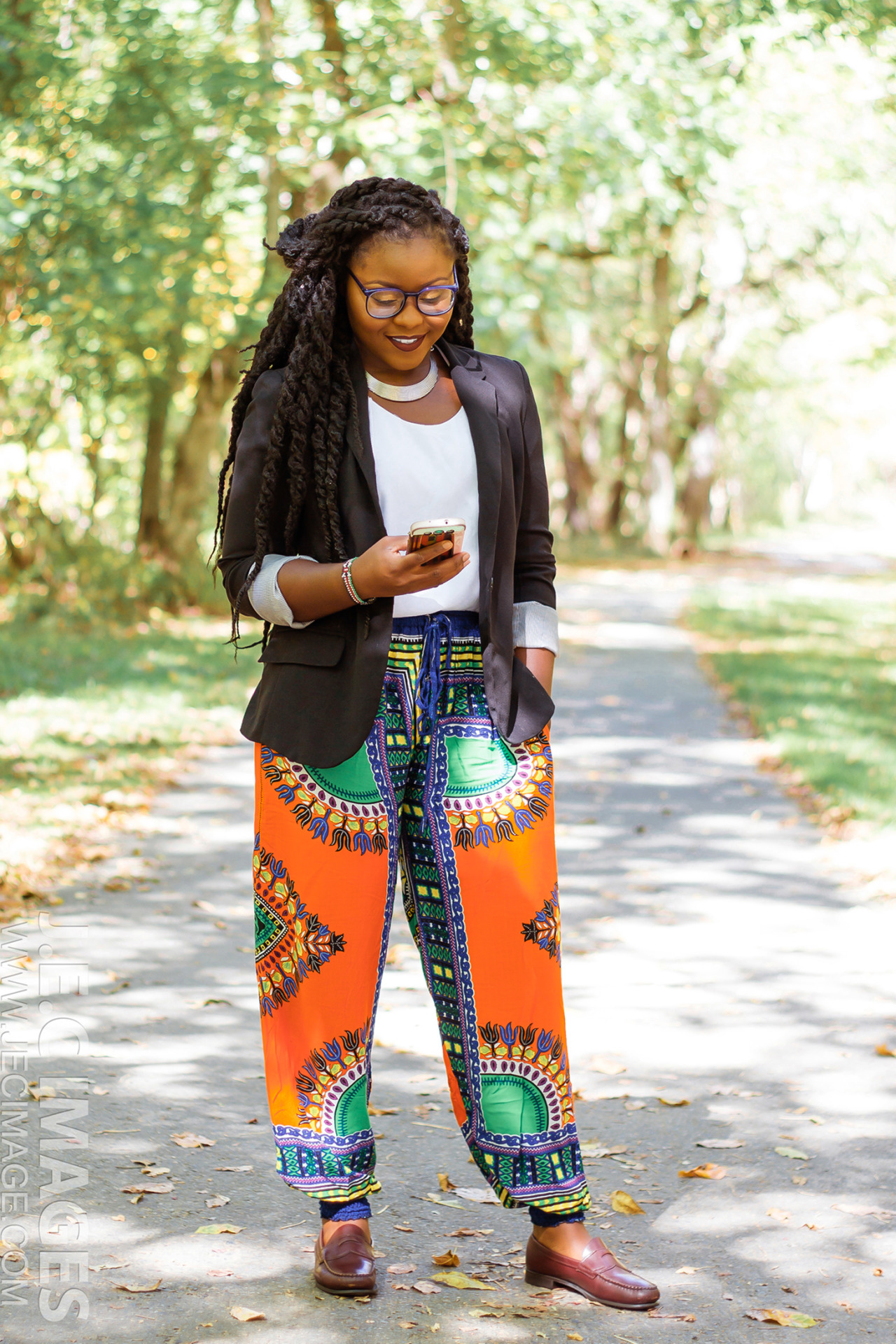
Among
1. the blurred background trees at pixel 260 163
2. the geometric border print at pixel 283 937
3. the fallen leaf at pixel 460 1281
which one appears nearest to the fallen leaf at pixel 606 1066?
the fallen leaf at pixel 460 1281

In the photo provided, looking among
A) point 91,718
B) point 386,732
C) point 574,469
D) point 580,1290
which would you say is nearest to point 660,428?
point 574,469

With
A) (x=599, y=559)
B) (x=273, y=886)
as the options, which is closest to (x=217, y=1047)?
(x=273, y=886)

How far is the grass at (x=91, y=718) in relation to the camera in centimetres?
676

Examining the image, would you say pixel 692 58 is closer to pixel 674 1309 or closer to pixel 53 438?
pixel 53 438

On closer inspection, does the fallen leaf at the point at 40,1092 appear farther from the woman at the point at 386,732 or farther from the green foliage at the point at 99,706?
the green foliage at the point at 99,706

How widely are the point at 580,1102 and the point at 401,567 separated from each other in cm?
212

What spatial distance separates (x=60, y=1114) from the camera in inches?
151

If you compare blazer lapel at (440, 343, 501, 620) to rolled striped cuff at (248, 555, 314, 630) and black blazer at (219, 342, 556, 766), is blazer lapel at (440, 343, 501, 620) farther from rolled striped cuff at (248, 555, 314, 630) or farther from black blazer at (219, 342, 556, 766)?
rolled striped cuff at (248, 555, 314, 630)

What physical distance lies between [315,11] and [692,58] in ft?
13.9

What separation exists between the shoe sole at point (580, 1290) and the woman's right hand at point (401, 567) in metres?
1.43

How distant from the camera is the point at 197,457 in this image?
52.1ft

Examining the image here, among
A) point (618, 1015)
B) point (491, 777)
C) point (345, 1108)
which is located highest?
point (491, 777)

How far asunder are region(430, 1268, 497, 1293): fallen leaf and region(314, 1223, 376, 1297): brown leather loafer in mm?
164

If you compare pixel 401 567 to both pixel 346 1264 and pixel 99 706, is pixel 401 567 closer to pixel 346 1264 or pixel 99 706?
pixel 346 1264
